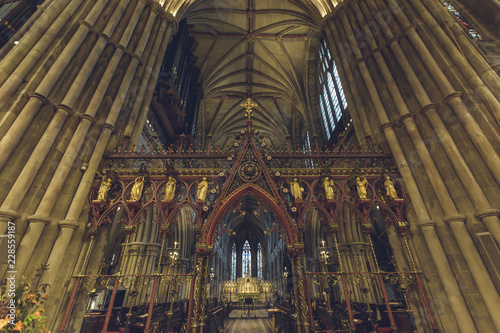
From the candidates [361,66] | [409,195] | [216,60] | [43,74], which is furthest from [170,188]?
[216,60]

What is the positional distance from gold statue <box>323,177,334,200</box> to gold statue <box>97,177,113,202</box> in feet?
16.6

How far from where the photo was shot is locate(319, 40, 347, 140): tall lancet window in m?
14.4

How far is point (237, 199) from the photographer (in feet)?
18.6

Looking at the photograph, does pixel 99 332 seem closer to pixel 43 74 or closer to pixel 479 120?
pixel 43 74

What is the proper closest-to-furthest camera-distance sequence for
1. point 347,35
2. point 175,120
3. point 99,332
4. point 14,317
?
1. point 14,317
2. point 99,332
3. point 347,35
4. point 175,120

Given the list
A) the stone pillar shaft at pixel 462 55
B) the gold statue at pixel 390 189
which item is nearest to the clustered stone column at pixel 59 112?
the gold statue at pixel 390 189

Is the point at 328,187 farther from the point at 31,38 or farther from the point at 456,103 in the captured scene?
the point at 31,38

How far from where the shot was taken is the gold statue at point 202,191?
5.49m

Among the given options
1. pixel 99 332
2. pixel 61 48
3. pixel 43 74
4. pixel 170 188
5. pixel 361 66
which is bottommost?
pixel 99 332

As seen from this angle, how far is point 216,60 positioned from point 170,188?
16.8 m

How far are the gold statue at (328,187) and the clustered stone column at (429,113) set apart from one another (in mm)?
1731

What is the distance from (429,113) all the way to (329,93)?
1102 cm

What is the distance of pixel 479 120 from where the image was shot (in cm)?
510

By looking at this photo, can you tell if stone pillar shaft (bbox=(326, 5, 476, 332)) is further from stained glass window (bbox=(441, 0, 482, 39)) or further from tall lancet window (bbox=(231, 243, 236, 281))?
tall lancet window (bbox=(231, 243, 236, 281))
